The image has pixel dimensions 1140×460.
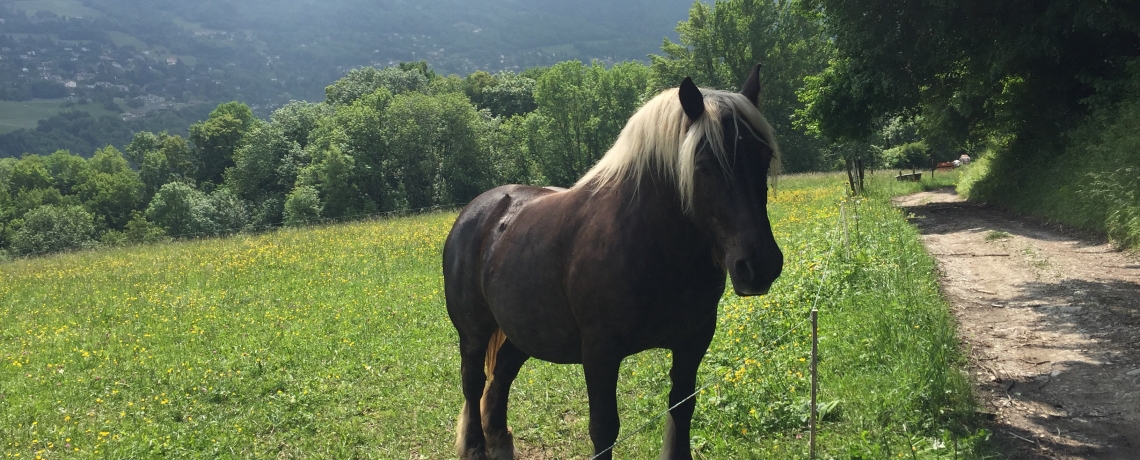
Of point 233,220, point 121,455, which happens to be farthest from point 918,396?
point 233,220

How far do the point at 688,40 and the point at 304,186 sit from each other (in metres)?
33.4

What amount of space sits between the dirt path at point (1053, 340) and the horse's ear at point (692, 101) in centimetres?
283

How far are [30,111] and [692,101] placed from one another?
208m

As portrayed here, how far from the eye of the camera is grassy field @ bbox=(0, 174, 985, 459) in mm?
4547

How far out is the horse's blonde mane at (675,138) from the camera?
2.79 meters

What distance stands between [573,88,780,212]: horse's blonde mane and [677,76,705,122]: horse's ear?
0.09 feet

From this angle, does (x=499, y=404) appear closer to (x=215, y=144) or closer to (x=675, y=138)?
(x=675, y=138)

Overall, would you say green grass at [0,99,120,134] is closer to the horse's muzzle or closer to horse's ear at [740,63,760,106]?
horse's ear at [740,63,760,106]

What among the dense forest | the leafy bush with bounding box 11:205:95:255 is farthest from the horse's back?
the leafy bush with bounding box 11:205:95:255

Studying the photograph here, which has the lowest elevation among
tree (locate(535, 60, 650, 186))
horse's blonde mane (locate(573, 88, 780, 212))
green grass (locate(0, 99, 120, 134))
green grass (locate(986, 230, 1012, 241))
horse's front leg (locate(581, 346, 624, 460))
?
green grass (locate(986, 230, 1012, 241))

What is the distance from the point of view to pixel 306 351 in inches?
340

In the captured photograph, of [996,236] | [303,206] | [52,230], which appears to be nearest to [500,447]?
[996,236]

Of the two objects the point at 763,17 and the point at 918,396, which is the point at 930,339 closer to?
the point at 918,396

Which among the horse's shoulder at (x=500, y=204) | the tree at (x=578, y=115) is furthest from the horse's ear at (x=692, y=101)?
the tree at (x=578, y=115)
